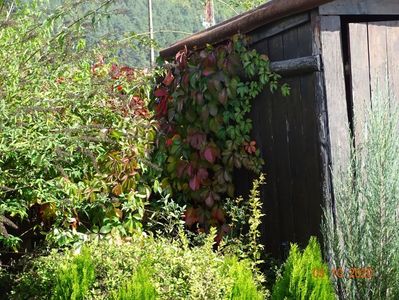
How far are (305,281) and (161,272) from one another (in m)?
0.85

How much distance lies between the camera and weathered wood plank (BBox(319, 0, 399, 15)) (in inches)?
199

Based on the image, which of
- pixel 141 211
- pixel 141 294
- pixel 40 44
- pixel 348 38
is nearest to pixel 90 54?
pixel 40 44

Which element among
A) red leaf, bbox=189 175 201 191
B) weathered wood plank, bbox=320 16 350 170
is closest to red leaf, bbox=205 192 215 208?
red leaf, bbox=189 175 201 191

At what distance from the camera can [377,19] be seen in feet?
18.1

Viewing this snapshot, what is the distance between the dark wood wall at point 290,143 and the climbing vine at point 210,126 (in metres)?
0.12

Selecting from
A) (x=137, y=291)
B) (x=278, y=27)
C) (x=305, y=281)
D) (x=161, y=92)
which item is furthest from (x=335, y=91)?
(x=137, y=291)

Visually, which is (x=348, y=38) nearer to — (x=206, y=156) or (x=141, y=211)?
(x=206, y=156)

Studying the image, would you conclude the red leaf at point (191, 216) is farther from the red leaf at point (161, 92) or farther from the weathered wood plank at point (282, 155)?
the red leaf at point (161, 92)

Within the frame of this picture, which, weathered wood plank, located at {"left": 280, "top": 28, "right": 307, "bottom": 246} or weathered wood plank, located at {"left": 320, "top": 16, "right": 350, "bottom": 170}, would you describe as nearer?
weathered wood plank, located at {"left": 320, "top": 16, "right": 350, "bottom": 170}

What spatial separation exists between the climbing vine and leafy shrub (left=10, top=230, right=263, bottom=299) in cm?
143

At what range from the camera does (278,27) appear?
5.61 m

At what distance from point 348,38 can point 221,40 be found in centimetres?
149
